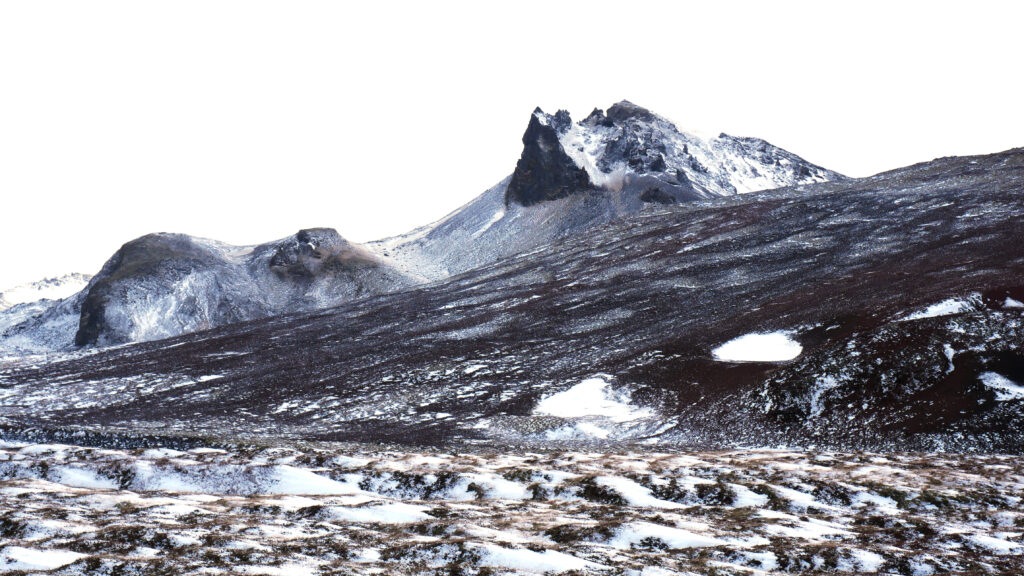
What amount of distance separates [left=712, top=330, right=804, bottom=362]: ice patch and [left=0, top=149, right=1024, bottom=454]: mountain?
6.9 inches

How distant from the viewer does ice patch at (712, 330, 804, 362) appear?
4538 centimetres

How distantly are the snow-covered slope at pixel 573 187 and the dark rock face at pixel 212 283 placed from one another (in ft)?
48.7

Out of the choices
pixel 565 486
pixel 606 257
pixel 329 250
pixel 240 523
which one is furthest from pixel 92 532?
pixel 329 250

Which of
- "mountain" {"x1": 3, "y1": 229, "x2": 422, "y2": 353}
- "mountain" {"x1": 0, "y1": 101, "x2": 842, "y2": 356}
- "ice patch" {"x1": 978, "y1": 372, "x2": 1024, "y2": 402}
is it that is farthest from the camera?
"mountain" {"x1": 0, "y1": 101, "x2": 842, "y2": 356}

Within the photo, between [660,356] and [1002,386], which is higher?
[660,356]

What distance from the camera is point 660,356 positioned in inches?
1955

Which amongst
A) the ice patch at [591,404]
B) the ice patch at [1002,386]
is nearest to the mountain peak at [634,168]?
the ice patch at [591,404]

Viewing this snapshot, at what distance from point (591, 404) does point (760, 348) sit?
12372mm

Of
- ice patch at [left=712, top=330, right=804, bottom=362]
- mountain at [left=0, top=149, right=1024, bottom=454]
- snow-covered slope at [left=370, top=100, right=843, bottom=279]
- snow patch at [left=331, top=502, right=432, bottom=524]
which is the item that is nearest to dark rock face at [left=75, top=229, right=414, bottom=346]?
snow-covered slope at [left=370, top=100, right=843, bottom=279]

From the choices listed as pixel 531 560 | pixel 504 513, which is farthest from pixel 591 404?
pixel 531 560

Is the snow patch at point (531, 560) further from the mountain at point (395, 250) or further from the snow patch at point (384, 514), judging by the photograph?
the mountain at point (395, 250)

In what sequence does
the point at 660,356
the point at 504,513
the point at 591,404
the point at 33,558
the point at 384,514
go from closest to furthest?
the point at 33,558, the point at 384,514, the point at 504,513, the point at 591,404, the point at 660,356

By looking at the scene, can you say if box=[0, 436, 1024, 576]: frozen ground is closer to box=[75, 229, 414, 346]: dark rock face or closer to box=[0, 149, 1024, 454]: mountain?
box=[0, 149, 1024, 454]: mountain

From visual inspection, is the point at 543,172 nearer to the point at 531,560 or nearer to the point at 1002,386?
the point at 1002,386
